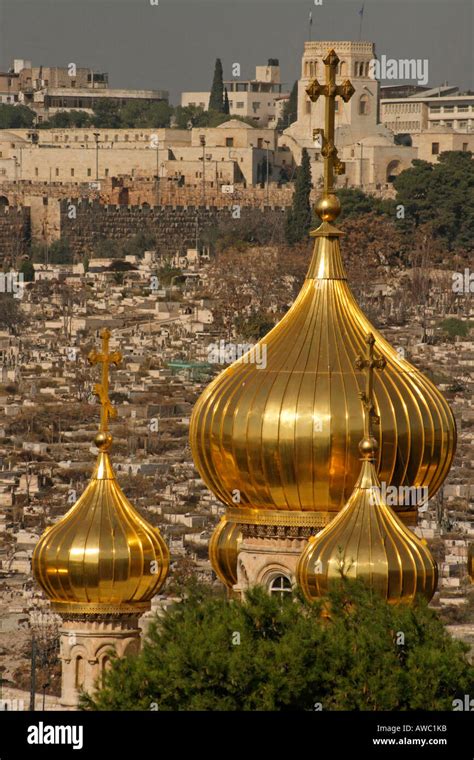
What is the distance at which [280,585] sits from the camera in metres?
29.8

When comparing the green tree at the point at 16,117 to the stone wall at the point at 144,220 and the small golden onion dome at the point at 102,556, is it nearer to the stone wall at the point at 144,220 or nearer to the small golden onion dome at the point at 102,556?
the stone wall at the point at 144,220

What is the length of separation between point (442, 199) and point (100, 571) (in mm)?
83274

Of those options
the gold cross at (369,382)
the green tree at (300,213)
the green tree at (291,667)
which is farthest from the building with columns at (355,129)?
the green tree at (291,667)

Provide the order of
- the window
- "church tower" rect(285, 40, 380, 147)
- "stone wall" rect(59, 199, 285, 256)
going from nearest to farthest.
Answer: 1. the window
2. "stone wall" rect(59, 199, 285, 256)
3. "church tower" rect(285, 40, 380, 147)

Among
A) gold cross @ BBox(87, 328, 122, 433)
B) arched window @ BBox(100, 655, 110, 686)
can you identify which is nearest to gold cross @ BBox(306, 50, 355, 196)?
gold cross @ BBox(87, 328, 122, 433)

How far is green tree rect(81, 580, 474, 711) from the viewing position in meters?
27.1

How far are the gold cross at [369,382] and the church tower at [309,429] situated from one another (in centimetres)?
14

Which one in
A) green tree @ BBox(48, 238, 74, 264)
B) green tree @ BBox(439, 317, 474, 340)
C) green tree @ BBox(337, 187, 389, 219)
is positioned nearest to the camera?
green tree @ BBox(439, 317, 474, 340)

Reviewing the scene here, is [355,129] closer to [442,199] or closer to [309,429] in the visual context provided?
[442,199]

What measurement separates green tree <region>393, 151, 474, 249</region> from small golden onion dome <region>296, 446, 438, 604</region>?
82.9 metres

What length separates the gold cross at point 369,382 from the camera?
94.6 feet

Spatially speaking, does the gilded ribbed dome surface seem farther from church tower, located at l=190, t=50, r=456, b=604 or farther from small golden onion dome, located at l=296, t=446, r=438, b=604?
small golden onion dome, located at l=296, t=446, r=438, b=604

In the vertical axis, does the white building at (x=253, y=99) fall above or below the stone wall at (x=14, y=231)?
above

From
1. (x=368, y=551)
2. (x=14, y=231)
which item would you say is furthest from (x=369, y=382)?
(x=14, y=231)
